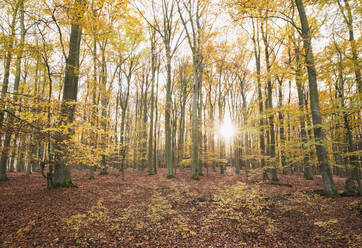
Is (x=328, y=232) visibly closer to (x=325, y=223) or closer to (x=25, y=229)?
(x=325, y=223)

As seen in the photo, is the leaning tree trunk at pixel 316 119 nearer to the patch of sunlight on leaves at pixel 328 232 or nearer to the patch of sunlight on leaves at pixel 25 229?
the patch of sunlight on leaves at pixel 328 232

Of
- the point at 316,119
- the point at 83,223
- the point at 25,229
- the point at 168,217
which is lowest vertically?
the point at 168,217

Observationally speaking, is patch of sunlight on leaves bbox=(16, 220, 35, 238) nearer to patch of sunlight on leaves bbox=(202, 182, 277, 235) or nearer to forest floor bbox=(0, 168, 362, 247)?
forest floor bbox=(0, 168, 362, 247)

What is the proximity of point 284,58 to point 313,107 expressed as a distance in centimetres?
1207

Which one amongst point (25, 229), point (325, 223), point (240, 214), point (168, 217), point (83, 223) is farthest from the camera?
point (168, 217)

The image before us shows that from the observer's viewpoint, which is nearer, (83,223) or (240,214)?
(83,223)

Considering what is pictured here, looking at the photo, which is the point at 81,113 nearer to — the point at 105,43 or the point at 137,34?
the point at 105,43

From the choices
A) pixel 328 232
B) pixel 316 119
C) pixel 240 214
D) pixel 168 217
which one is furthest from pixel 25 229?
pixel 316 119

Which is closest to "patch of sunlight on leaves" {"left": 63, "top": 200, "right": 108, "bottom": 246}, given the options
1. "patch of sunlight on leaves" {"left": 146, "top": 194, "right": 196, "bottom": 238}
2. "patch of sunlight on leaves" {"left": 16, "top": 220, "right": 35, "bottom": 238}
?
"patch of sunlight on leaves" {"left": 16, "top": 220, "right": 35, "bottom": 238}

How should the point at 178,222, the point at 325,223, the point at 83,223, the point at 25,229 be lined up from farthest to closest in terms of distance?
the point at 178,222
the point at 83,223
the point at 325,223
the point at 25,229

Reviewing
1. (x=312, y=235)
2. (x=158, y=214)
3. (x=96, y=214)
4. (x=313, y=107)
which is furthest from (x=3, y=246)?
(x=313, y=107)

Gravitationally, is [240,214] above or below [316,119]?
below

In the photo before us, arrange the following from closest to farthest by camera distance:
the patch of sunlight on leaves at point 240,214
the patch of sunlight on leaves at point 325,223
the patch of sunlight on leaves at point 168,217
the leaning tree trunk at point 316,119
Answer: the patch of sunlight on leaves at point 325,223
the patch of sunlight on leaves at point 168,217
the patch of sunlight on leaves at point 240,214
the leaning tree trunk at point 316,119

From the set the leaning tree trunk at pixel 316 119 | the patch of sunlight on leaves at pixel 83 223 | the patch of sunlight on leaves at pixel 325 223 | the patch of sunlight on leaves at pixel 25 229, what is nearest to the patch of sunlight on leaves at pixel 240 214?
the patch of sunlight on leaves at pixel 325 223
